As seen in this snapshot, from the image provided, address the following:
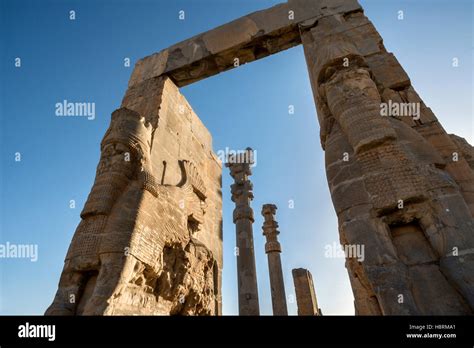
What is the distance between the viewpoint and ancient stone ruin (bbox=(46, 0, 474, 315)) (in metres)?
2.53

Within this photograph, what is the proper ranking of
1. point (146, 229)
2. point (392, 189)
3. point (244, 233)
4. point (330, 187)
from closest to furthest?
point (392, 189) < point (330, 187) < point (146, 229) < point (244, 233)

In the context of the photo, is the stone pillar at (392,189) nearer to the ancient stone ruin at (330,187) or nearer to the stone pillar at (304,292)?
the ancient stone ruin at (330,187)

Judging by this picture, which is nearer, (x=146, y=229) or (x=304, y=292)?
(x=146, y=229)

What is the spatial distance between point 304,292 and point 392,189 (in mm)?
9279

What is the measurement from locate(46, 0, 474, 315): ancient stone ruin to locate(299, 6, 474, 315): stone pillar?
0.04 ft

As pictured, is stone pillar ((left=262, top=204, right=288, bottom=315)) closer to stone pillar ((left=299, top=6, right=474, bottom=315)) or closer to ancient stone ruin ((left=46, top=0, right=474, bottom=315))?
ancient stone ruin ((left=46, top=0, right=474, bottom=315))

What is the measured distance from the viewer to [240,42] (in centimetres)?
541

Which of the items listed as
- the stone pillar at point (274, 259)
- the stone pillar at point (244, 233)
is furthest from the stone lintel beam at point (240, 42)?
the stone pillar at point (274, 259)

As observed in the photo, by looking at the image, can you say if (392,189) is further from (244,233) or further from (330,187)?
(244,233)

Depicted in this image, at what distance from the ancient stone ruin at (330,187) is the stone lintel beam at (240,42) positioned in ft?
0.08

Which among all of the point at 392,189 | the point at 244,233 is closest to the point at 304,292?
the point at 244,233
